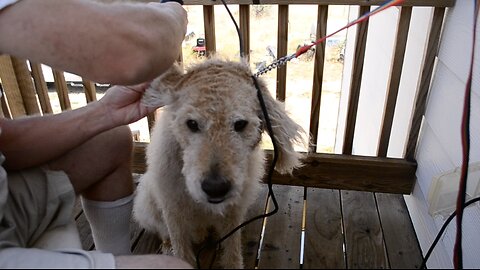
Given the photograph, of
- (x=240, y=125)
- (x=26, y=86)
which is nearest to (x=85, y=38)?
(x=240, y=125)

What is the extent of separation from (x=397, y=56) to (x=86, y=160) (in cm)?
123

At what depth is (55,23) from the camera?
631 mm

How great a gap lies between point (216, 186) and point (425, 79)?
90 centimetres

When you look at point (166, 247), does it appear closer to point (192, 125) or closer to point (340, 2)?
point (192, 125)

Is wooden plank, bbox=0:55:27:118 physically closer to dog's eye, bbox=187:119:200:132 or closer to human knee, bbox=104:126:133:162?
human knee, bbox=104:126:133:162

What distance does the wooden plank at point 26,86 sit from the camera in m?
1.87

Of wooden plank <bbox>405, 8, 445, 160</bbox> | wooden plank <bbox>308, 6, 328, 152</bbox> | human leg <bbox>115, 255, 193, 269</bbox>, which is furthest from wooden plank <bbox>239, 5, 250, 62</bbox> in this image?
human leg <bbox>115, 255, 193, 269</bbox>

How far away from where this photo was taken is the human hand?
1010 mm

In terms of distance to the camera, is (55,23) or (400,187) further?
(400,187)

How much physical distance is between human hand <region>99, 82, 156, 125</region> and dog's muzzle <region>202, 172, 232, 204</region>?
0.94 ft

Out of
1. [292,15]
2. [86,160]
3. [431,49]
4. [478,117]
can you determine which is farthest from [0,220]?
[431,49]

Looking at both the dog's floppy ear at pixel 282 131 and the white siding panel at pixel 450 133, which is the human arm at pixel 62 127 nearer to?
the dog's floppy ear at pixel 282 131

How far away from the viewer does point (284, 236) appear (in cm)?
60

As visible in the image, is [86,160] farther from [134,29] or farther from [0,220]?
[134,29]
